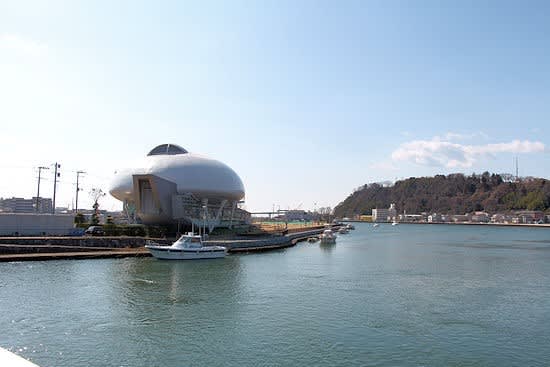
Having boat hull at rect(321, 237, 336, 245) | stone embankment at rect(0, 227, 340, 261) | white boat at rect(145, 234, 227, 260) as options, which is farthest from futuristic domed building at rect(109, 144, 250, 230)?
white boat at rect(145, 234, 227, 260)

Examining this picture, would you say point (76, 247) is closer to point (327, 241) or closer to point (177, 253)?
point (177, 253)

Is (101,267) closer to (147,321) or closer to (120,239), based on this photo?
(120,239)

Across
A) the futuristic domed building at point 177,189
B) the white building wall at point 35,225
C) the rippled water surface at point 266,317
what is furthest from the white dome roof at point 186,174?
the rippled water surface at point 266,317

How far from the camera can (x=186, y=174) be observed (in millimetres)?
62250

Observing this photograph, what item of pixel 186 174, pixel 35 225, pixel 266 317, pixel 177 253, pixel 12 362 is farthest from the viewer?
pixel 186 174

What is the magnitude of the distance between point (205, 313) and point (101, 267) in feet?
60.8

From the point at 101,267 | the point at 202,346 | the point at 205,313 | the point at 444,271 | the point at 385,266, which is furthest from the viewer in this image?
the point at 385,266

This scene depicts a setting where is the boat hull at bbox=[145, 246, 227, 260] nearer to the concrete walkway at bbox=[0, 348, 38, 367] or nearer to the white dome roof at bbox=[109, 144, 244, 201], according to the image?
the white dome roof at bbox=[109, 144, 244, 201]

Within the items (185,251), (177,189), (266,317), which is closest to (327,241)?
(177,189)

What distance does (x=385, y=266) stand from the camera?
43.6 metres

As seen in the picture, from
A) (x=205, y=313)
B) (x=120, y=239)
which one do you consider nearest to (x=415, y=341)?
(x=205, y=313)

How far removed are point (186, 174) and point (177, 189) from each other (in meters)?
2.70

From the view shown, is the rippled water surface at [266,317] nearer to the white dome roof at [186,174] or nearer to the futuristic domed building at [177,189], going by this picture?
the futuristic domed building at [177,189]

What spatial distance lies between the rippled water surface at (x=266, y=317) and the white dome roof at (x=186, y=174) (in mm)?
25512
